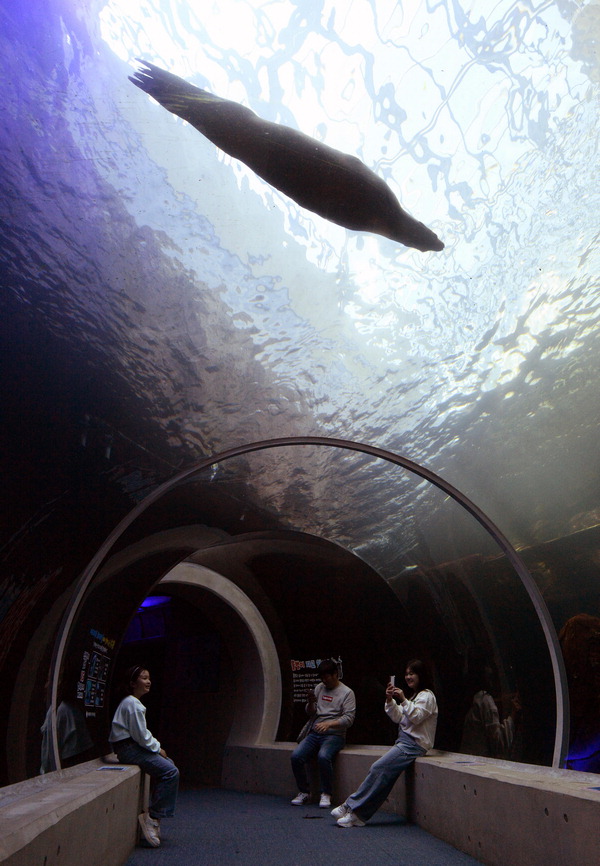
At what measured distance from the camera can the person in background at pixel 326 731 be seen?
7.88 metres

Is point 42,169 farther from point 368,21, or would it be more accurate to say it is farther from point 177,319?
point 368,21

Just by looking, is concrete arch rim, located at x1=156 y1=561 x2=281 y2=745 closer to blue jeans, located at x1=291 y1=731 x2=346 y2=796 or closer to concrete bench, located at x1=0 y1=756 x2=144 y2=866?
blue jeans, located at x1=291 y1=731 x2=346 y2=796

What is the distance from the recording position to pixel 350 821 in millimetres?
5934

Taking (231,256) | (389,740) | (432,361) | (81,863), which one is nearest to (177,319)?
(231,256)

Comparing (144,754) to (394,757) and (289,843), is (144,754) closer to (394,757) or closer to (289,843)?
(289,843)

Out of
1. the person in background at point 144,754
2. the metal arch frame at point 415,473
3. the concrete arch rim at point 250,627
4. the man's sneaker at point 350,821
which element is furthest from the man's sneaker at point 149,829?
the concrete arch rim at point 250,627

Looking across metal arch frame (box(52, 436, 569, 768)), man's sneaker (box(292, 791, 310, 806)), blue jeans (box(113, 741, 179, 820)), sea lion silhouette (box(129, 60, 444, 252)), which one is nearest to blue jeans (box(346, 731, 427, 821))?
metal arch frame (box(52, 436, 569, 768))

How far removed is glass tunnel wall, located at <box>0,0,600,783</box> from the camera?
4402 mm

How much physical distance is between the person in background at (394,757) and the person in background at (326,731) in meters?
1.56

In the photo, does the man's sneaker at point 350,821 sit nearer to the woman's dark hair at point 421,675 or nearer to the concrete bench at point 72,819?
the woman's dark hair at point 421,675

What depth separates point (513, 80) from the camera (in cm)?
499

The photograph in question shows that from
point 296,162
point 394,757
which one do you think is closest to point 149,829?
point 394,757

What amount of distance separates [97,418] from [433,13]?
4.10m

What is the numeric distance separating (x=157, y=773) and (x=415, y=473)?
4.16 metres
